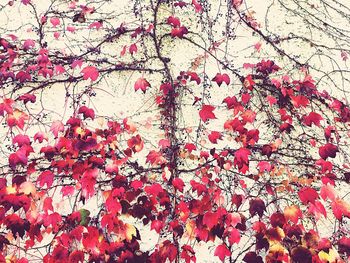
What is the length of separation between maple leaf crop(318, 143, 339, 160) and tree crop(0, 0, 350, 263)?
1cm

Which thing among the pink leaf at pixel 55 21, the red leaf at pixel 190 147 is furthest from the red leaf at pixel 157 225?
the pink leaf at pixel 55 21

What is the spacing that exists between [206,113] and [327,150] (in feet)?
3.21

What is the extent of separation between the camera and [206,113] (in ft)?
11.1

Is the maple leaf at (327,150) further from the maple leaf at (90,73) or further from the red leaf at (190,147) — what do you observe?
the maple leaf at (90,73)

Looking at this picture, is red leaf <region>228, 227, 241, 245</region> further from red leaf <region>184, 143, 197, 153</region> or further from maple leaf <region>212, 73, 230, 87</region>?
maple leaf <region>212, 73, 230, 87</region>

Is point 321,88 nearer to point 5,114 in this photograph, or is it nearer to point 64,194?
point 64,194

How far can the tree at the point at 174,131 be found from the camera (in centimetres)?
294

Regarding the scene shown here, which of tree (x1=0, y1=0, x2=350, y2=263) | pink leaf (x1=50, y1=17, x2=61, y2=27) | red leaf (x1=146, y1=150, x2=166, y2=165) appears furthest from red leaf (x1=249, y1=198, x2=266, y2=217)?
pink leaf (x1=50, y1=17, x2=61, y2=27)

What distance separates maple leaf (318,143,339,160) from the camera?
10.3 feet

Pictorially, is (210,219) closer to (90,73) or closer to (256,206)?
(256,206)

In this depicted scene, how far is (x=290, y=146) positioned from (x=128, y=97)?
54.9 inches

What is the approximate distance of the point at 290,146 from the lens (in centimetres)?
335

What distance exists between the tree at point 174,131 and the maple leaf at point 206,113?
12mm

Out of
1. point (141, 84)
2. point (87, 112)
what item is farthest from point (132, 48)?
point (87, 112)
